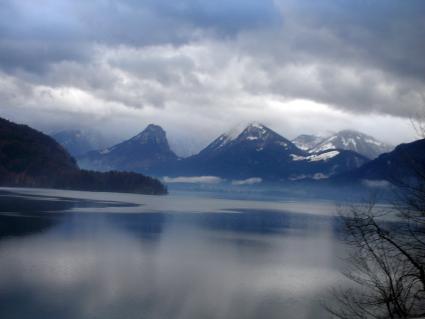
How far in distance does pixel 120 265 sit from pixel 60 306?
13.9 m

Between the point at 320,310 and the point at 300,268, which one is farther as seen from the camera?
the point at 300,268

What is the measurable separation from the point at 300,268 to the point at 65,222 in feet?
143

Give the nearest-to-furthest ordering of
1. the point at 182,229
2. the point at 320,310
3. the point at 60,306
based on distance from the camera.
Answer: the point at 60,306
the point at 320,310
the point at 182,229

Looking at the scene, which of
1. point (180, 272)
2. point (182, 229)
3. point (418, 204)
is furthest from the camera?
point (182, 229)

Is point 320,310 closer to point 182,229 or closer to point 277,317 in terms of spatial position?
point 277,317

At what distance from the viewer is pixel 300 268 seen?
143ft

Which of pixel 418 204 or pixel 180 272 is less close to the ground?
pixel 418 204

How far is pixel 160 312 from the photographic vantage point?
2756 centimetres

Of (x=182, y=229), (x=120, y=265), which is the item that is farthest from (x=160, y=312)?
(x=182, y=229)

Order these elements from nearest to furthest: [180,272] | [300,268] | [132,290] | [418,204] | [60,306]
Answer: [418,204], [60,306], [132,290], [180,272], [300,268]

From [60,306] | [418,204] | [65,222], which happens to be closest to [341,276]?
[60,306]

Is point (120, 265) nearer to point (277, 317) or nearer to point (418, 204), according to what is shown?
point (277, 317)

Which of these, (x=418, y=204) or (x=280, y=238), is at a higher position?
(x=418, y=204)

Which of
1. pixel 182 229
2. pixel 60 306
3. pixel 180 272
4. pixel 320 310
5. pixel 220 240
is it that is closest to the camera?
pixel 60 306
